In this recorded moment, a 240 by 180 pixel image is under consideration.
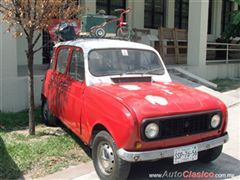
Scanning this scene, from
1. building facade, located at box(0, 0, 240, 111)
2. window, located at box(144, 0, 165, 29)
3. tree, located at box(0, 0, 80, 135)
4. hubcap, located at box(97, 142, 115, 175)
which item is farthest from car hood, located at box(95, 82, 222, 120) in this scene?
window, located at box(144, 0, 165, 29)

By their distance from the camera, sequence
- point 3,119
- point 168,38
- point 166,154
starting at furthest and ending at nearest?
1. point 168,38
2. point 3,119
3. point 166,154

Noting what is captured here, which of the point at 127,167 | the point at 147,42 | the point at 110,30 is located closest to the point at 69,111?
the point at 127,167

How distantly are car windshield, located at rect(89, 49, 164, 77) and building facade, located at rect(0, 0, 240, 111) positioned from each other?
298 cm

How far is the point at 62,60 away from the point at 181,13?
12.7m

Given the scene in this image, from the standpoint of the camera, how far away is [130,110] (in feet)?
14.5

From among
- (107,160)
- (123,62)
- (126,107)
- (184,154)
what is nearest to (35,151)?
(107,160)

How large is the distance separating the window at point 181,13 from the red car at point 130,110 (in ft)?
40.6

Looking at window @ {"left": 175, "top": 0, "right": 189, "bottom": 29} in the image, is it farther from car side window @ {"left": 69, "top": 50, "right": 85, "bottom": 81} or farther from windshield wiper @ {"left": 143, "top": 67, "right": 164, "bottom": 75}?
car side window @ {"left": 69, "top": 50, "right": 85, "bottom": 81}

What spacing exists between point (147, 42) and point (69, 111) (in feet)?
25.1

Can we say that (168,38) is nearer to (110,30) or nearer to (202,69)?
(202,69)

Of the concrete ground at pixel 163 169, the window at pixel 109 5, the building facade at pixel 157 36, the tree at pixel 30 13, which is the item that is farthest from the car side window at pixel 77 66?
the window at pixel 109 5

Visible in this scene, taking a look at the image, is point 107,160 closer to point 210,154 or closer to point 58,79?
point 210,154

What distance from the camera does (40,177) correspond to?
16.8 ft

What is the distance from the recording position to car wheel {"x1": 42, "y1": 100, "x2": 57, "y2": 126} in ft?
23.9
